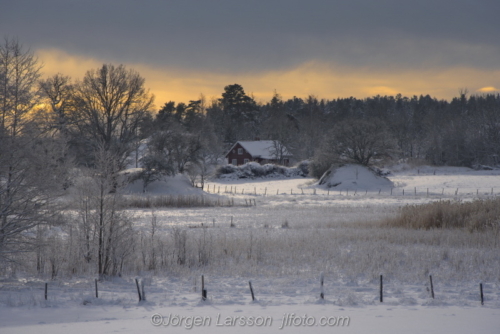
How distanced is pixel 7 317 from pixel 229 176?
5365 cm

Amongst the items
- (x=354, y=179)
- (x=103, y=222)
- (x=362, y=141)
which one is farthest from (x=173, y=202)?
(x=362, y=141)

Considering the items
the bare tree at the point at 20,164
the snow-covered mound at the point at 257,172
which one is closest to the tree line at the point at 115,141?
the bare tree at the point at 20,164

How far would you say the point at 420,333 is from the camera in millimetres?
7535

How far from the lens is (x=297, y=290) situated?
11289 millimetres

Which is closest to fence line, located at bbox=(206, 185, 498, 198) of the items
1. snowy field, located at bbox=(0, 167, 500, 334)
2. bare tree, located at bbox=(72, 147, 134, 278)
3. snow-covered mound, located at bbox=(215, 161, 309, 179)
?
snow-covered mound, located at bbox=(215, 161, 309, 179)

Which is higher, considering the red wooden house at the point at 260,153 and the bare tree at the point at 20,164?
the red wooden house at the point at 260,153

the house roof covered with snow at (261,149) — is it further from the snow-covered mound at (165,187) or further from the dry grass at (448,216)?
the dry grass at (448,216)

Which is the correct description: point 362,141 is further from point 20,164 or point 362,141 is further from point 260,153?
point 20,164

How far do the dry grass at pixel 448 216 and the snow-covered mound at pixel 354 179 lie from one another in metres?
22.1

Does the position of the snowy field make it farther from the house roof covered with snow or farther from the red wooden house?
the house roof covered with snow

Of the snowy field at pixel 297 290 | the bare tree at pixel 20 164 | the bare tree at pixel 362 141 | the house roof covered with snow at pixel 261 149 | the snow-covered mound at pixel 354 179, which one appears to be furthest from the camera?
the house roof covered with snow at pixel 261 149

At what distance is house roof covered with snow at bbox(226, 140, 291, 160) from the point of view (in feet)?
247

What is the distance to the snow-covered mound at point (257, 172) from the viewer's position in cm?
6256

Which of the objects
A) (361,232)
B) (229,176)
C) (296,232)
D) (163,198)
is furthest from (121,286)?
(229,176)
